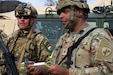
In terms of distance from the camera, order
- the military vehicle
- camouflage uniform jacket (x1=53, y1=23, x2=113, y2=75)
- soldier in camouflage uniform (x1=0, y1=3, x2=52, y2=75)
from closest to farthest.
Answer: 1. camouflage uniform jacket (x1=53, y1=23, x2=113, y2=75)
2. soldier in camouflage uniform (x1=0, y1=3, x2=52, y2=75)
3. the military vehicle

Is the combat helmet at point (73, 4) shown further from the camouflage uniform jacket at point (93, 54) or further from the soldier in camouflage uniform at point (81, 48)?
the camouflage uniform jacket at point (93, 54)

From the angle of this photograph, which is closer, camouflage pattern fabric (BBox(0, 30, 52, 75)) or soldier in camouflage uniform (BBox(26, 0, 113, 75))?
soldier in camouflage uniform (BBox(26, 0, 113, 75))

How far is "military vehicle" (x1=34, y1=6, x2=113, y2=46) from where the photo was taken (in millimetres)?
6867

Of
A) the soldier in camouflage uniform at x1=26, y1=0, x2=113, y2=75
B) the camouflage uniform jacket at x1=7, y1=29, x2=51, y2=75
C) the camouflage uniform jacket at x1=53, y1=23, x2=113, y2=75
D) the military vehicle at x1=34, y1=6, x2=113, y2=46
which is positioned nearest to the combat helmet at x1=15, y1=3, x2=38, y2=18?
the camouflage uniform jacket at x1=7, y1=29, x2=51, y2=75

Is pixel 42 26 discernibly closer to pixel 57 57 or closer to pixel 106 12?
pixel 106 12

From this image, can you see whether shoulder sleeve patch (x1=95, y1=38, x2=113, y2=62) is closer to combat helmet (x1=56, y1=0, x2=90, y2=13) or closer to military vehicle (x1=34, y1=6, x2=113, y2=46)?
combat helmet (x1=56, y1=0, x2=90, y2=13)

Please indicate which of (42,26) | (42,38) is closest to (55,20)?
(42,26)

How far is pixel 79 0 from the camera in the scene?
2.90 meters

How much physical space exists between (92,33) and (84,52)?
161 mm

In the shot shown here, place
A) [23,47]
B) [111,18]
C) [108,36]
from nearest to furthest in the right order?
1. [108,36]
2. [23,47]
3. [111,18]

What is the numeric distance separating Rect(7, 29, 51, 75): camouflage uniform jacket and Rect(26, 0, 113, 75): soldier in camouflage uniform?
1116mm

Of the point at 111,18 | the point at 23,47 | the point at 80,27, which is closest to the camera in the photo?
the point at 80,27

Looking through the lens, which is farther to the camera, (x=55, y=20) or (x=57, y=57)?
(x=55, y=20)

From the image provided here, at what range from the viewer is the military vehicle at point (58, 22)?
22.5ft
